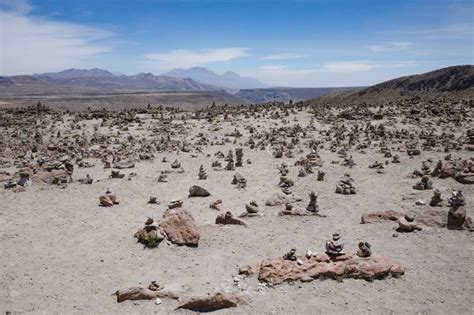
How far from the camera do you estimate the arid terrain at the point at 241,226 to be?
8.66 m

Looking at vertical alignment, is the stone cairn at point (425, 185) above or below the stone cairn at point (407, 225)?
above

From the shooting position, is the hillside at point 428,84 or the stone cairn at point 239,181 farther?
the hillside at point 428,84

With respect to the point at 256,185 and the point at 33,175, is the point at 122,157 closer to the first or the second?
the point at 33,175

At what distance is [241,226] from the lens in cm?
1241

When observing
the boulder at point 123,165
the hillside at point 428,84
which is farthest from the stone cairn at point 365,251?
the hillside at point 428,84

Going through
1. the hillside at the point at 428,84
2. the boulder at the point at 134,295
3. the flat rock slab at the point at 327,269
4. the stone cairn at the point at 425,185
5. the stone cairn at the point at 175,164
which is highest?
the hillside at the point at 428,84

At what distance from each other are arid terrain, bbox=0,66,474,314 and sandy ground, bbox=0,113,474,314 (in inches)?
1.6

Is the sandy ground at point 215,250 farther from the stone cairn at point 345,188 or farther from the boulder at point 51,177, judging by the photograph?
the boulder at point 51,177

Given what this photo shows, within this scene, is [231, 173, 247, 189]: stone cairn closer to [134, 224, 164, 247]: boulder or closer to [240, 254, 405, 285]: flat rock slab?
[134, 224, 164, 247]: boulder

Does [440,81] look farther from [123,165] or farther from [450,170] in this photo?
[123,165]

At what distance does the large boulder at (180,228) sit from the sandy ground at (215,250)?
10.3 inches

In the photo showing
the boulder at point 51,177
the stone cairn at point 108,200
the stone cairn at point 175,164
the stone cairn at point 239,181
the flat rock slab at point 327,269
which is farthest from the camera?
the stone cairn at point 175,164

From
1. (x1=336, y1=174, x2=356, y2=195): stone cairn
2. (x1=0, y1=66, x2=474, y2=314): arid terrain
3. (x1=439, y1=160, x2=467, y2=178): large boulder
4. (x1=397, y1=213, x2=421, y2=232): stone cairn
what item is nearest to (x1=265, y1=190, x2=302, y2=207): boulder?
(x1=0, y1=66, x2=474, y2=314): arid terrain

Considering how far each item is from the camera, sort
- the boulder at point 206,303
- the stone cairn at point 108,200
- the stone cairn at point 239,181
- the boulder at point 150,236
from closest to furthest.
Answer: the boulder at point 206,303, the boulder at point 150,236, the stone cairn at point 108,200, the stone cairn at point 239,181
